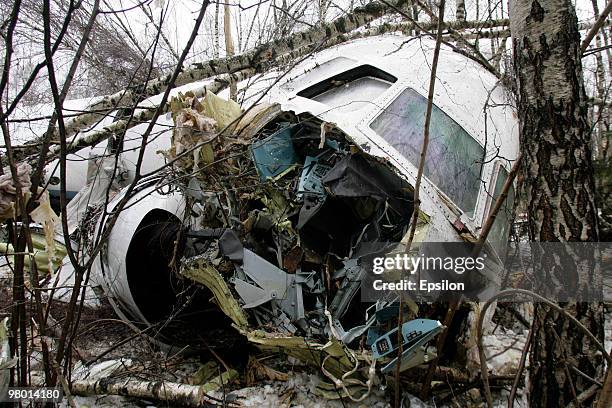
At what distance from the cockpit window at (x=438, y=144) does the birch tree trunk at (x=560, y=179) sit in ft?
4.78

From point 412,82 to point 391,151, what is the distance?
0.93 metres

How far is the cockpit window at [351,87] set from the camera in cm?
434

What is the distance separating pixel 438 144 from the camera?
13.0ft

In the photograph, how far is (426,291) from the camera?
11.0ft

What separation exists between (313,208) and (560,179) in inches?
73.4

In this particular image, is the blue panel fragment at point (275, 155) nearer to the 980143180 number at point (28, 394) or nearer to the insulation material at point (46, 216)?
the insulation material at point (46, 216)

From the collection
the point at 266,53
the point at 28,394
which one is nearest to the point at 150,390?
the point at 28,394

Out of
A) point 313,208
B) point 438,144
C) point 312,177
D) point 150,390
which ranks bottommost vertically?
point 150,390

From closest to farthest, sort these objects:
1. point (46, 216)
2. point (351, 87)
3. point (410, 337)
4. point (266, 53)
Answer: point (46, 216) → point (410, 337) → point (351, 87) → point (266, 53)

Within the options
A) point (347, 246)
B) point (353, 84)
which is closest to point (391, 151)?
point (347, 246)

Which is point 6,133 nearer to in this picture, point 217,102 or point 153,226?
point 217,102

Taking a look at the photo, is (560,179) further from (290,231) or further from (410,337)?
(290,231)

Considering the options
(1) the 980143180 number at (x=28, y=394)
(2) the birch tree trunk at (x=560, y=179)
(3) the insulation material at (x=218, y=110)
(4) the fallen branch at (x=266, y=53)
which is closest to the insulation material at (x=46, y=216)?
(1) the 980143180 number at (x=28, y=394)

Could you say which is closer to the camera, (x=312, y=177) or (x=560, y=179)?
(x=560, y=179)
